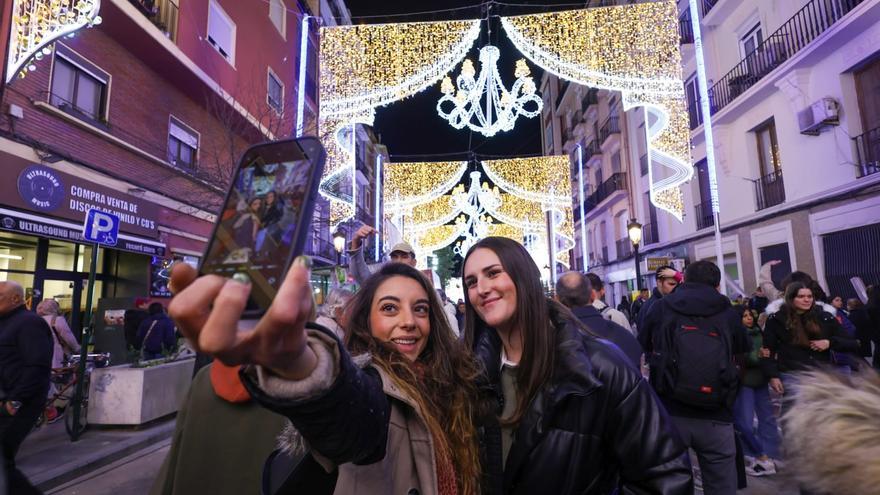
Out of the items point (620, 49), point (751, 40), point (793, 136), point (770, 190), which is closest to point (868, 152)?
point (793, 136)

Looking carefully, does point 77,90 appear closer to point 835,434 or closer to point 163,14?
point 163,14

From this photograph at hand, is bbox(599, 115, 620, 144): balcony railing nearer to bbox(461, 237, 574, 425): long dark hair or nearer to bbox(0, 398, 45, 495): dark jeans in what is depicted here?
bbox(461, 237, 574, 425): long dark hair

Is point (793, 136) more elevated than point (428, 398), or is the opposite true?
point (793, 136)

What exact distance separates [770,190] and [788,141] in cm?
168

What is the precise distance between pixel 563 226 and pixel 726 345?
1875cm

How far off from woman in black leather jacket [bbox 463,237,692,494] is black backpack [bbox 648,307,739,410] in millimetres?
1935

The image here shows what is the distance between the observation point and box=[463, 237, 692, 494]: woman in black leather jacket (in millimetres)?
1503

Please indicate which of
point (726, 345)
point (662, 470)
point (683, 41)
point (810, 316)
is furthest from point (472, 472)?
point (683, 41)

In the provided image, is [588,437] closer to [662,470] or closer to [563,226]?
[662,470]

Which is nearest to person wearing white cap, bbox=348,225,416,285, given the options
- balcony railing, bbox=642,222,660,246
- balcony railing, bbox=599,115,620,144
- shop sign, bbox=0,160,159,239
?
shop sign, bbox=0,160,159,239

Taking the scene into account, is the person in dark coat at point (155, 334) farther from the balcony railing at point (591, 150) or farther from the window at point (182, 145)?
the balcony railing at point (591, 150)

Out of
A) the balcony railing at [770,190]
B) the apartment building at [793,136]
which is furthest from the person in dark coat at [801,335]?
the balcony railing at [770,190]

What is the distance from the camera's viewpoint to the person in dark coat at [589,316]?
373 centimetres

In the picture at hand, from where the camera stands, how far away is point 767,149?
561 inches
